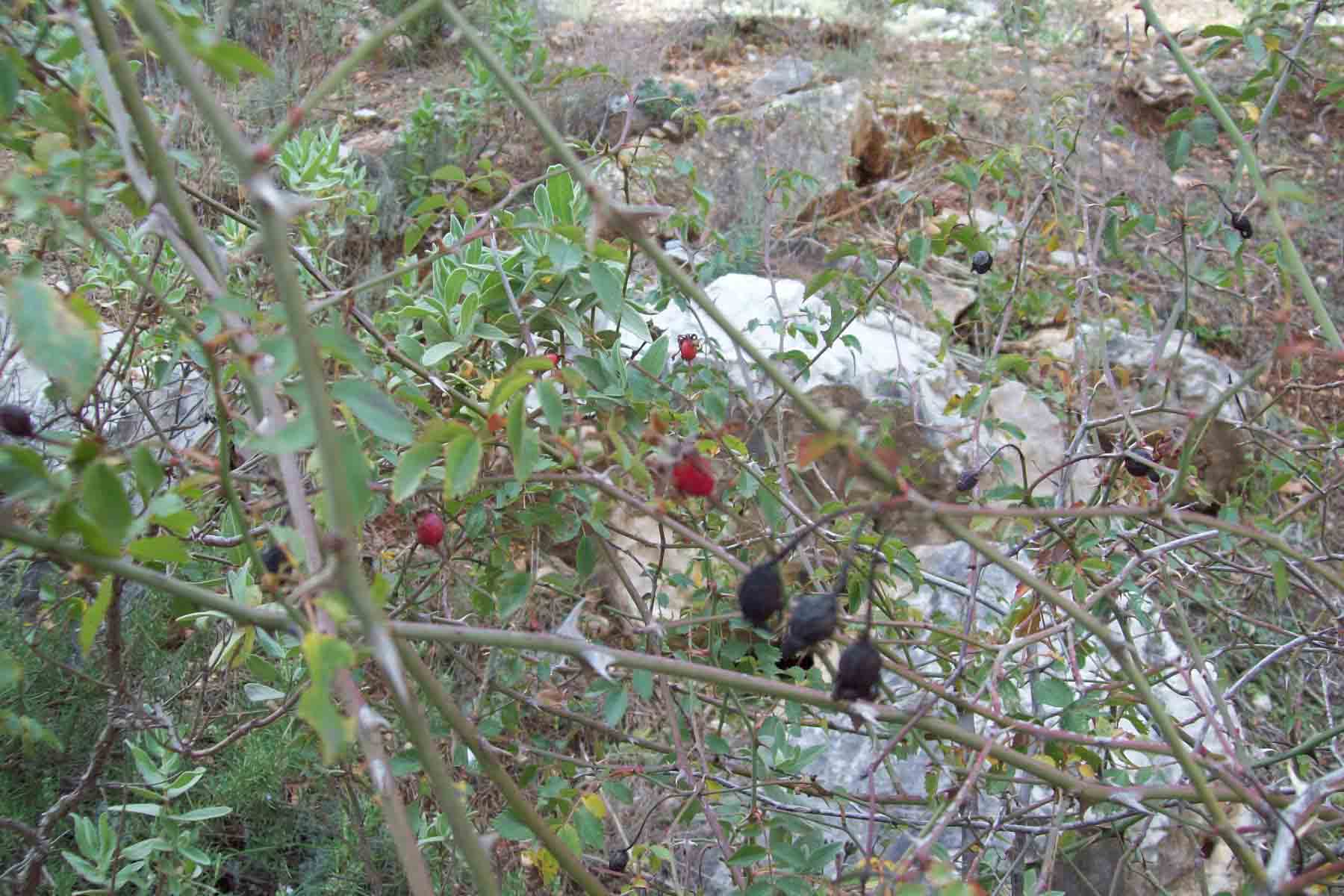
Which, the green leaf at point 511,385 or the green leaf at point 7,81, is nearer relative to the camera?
the green leaf at point 511,385

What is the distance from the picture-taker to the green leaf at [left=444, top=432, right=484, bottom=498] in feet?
2.49

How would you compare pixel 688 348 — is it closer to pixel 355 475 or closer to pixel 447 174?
pixel 447 174

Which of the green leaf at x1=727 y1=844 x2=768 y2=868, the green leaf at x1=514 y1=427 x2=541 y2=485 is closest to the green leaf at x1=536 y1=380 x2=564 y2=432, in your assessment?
the green leaf at x1=514 y1=427 x2=541 y2=485

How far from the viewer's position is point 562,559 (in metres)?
2.61

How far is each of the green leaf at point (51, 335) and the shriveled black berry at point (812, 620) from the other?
489mm

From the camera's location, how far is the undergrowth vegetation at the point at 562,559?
2.32 ft

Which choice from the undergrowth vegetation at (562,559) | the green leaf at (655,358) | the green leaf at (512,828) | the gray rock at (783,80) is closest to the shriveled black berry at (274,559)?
the undergrowth vegetation at (562,559)

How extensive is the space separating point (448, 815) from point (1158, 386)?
3.16 meters

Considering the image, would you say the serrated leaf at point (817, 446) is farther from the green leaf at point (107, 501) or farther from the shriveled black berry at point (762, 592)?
the green leaf at point (107, 501)

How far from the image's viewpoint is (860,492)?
1.91 metres

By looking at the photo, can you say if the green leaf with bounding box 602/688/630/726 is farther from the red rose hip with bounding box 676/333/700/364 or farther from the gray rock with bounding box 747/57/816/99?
the gray rock with bounding box 747/57/816/99

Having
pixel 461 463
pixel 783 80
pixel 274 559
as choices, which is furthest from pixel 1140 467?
pixel 783 80

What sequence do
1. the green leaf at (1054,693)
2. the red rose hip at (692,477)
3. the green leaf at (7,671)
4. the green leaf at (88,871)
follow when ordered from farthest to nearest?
the green leaf at (88,871) < the green leaf at (1054,693) < the red rose hip at (692,477) < the green leaf at (7,671)

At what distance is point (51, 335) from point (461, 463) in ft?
1.06
